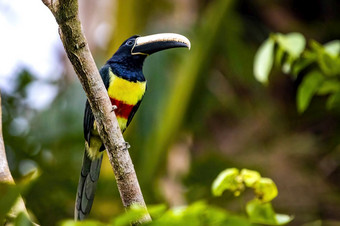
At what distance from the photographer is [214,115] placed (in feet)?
13.7

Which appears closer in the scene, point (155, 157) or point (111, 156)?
point (111, 156)

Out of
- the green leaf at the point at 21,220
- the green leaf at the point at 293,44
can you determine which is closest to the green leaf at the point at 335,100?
the green leaf at the point at 293,44

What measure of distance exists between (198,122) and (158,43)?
189 centimetres

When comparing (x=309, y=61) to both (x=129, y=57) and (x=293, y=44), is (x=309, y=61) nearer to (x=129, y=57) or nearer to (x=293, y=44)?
(x=293, y=44)

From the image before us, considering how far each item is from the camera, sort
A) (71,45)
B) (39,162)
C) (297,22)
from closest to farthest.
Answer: (71,45) → (39,162) → (297,22)

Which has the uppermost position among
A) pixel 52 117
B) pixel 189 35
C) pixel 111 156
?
pixel 189 35

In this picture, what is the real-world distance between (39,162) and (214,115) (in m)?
1.57

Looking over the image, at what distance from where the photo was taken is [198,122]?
3.64 meters

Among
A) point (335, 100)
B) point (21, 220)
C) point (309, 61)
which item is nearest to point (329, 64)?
point (309, 61)

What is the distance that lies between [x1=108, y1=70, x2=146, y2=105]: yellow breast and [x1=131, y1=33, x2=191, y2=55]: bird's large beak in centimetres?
14

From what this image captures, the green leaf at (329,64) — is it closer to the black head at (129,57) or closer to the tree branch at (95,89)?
the black head at (129,57)

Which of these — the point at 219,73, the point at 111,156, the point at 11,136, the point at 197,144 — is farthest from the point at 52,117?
the point at 111,156

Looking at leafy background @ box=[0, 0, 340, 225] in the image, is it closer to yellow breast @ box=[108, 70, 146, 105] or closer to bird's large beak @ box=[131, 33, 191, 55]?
yellow breast @ box=[108, 70, 146, 105]

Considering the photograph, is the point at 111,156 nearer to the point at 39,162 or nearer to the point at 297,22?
the point at 39,162
